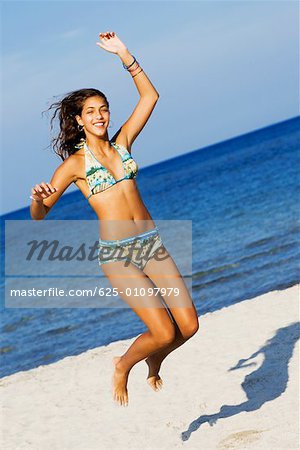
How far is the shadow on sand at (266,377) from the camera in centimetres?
780

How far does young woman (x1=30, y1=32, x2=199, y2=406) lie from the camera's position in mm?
6383

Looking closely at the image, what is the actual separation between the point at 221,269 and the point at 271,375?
30.6ft

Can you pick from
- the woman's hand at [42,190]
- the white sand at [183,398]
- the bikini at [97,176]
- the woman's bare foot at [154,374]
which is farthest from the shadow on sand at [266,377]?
the woman's hand at [42,190]

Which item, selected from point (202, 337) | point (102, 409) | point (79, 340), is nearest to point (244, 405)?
point (102, 409)

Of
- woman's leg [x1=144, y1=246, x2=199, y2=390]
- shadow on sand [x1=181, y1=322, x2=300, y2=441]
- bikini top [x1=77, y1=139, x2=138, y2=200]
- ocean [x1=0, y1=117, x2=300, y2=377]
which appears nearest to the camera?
bikini top [x1=77, y1=139, x2=138, y2=200]

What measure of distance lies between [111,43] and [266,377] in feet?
13.4

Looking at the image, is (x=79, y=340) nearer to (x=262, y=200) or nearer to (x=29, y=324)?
(x=29, y=324)

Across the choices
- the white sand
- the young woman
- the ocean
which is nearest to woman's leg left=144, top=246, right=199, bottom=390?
the young woman

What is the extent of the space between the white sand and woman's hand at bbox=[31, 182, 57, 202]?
9.04 feet

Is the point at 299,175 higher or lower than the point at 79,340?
lower

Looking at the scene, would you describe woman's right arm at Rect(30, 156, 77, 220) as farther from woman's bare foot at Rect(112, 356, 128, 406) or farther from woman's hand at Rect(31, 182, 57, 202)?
woman's bare foot at Rect(112, 356, 128, 406)

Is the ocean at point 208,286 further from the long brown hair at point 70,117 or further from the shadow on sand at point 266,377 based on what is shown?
the long brown hair at point 70,117

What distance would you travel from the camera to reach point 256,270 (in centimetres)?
1645

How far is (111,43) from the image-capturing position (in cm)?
680
